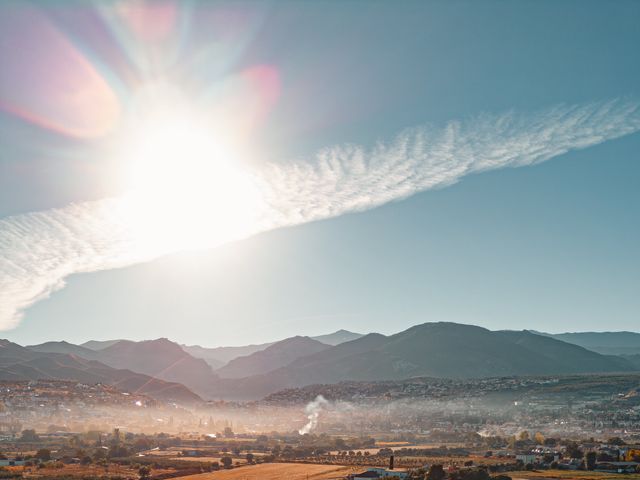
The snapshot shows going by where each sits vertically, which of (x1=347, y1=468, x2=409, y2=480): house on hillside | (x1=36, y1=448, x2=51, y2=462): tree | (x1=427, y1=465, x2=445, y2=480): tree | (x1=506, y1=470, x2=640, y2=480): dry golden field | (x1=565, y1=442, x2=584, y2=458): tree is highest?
(x1=36, y1=448, x2=51, y2=462): tree

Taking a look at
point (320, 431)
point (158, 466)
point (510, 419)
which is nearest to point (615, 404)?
point (510, 419)

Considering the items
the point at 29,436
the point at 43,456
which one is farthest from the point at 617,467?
the point at 29,436

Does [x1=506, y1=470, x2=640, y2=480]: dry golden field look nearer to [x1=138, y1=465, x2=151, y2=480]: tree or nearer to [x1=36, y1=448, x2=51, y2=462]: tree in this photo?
[x1=138, y1=465, x2=151, y2=480]: tree

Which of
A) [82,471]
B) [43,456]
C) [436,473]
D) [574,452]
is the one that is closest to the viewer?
[436,473]

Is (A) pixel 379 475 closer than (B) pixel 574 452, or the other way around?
(A) pixel 379 475

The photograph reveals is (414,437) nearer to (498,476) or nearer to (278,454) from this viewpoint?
(278,454)

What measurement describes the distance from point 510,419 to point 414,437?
122 ft

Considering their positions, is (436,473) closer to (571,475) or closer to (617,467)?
(571,475)

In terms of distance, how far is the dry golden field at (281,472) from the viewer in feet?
264

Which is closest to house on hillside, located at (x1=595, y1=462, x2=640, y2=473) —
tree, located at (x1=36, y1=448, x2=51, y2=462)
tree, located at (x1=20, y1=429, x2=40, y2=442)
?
tree, located at (x1=36, y1=448, x2=51, y2=462)

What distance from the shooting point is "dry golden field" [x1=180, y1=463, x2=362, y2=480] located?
8050 cm

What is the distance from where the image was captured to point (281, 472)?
86500 millimetres

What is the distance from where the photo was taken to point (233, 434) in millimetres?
159875

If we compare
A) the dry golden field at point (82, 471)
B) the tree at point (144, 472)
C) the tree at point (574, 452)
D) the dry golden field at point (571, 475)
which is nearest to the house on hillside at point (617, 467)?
the dry golden field at point (571, 475)
